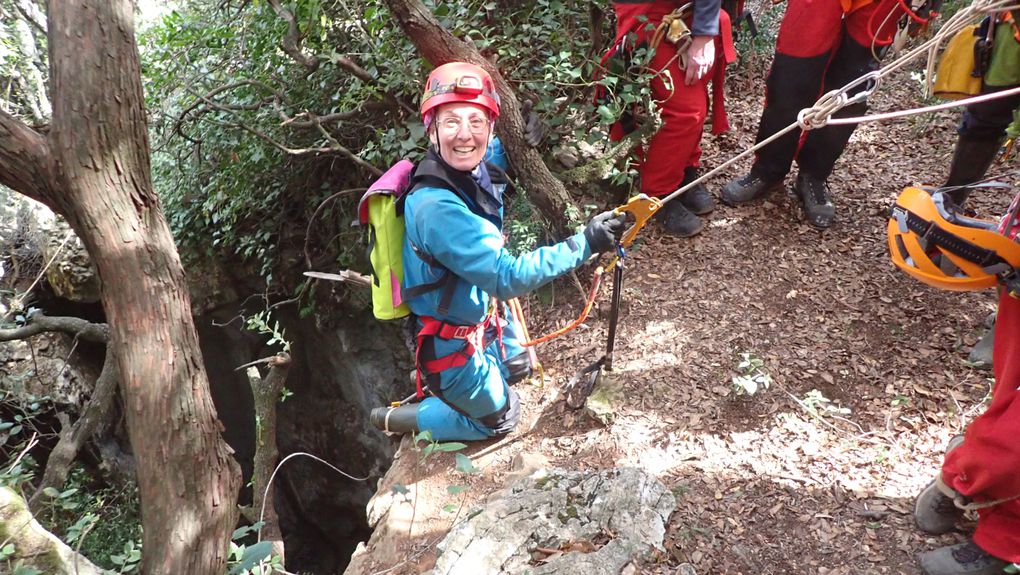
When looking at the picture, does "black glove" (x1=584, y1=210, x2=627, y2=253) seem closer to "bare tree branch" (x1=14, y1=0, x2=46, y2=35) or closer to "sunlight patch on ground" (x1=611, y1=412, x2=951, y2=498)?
"sunlight patch on ground" (x1=611, y1=412, x2=951, y2=498)

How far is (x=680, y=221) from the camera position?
438 cm

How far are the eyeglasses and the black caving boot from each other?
2.13 metres

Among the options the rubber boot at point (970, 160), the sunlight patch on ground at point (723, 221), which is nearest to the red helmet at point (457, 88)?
the sunlight patch on ground at point (723, 221)

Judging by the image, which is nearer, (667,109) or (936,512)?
(936,512)

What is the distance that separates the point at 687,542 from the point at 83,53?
3.00m

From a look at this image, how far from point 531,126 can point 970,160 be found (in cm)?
278

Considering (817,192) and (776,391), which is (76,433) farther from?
(817,192)

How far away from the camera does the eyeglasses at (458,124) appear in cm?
287

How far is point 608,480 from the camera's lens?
2.89 metres

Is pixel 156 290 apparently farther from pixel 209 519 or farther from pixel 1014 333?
pixel 1014 333

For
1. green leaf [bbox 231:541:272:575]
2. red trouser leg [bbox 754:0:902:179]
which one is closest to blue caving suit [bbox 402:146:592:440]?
green leaf [bbox 231:541:272:575]

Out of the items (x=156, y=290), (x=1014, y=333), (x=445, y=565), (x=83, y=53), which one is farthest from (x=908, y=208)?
(x=83, y=53)

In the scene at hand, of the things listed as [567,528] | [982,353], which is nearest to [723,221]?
[982,353]

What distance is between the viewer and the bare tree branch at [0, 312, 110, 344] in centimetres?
448
